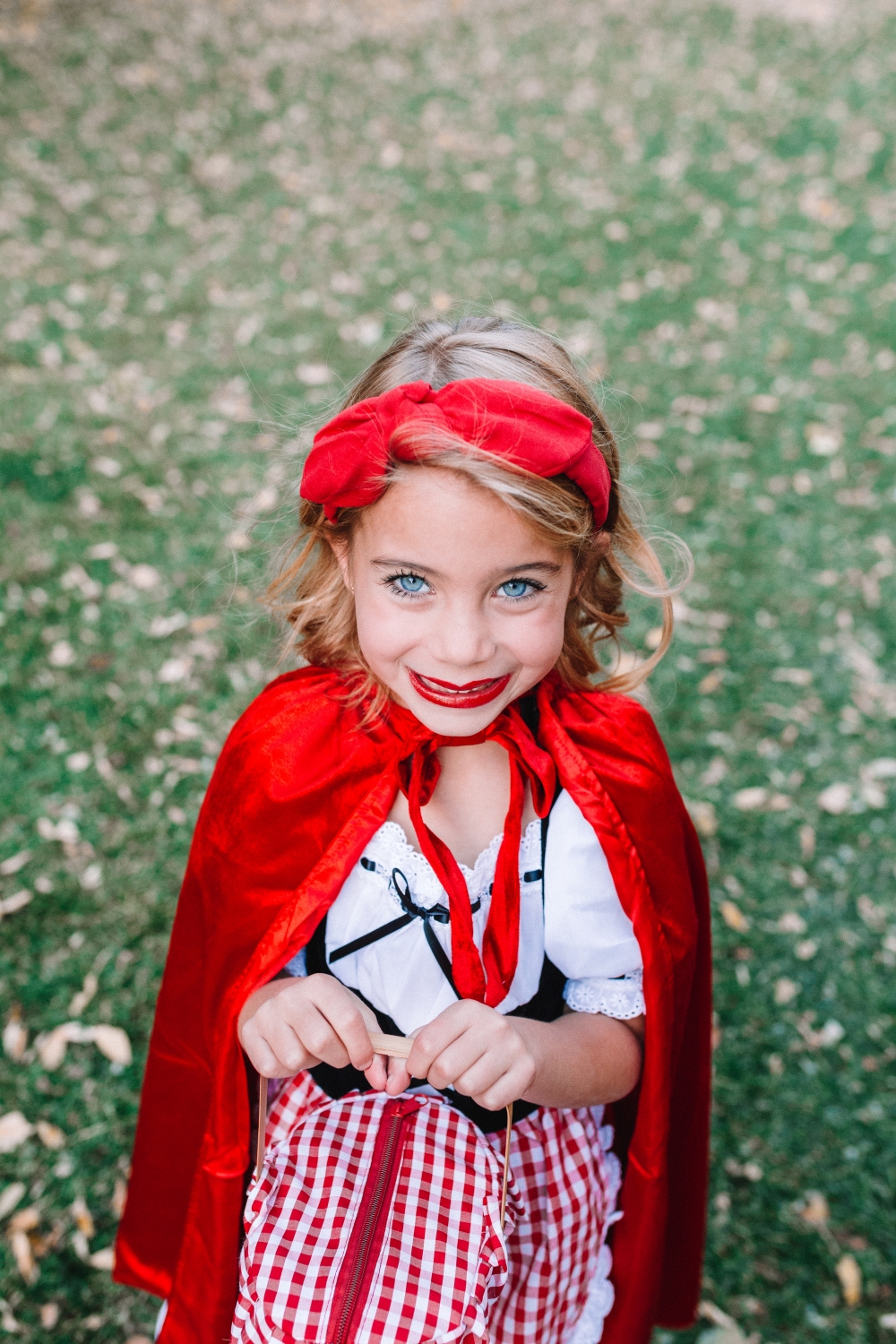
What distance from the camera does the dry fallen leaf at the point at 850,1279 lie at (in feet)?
9.66

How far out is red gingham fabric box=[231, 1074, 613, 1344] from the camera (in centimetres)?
→ 158

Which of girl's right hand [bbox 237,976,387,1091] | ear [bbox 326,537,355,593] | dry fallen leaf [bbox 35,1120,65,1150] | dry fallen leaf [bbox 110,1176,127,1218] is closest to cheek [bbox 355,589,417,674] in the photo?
ear [bbox 326,537,355,593]

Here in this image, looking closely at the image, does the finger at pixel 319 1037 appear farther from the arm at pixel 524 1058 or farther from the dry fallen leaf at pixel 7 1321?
the dry fallen leaf at pixel 7 1321

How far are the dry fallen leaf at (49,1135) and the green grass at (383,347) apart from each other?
0.14 feet

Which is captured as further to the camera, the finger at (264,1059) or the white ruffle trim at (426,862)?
the white ruffle trim at (426,862)

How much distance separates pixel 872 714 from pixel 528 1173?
132 inches

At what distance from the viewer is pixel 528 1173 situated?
1962 millimetres

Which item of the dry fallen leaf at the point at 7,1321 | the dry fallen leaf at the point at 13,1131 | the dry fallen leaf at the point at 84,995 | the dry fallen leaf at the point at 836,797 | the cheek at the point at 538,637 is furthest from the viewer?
the dry fallen leaf at the point at 836,797

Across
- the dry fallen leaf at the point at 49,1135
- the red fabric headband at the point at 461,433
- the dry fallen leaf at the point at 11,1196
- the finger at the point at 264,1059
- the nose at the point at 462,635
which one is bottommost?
the dry fallen leaf at the point at 11,1196

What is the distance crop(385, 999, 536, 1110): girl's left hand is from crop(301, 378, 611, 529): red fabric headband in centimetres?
86

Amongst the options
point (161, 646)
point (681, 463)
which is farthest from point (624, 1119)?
point (681, 463)

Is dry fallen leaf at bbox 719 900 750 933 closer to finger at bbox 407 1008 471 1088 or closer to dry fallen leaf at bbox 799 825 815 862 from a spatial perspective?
dry fallen leaf at bbox 799 825 815 862

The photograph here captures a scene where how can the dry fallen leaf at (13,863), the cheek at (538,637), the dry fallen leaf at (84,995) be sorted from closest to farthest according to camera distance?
the cheek at (538,637)
the dry fallen leaf at (84,995)
the dry fallen leaf at (13,863)

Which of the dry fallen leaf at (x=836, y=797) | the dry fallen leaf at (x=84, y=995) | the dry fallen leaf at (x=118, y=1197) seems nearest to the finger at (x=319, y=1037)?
the dry fallen leaf at (x=118, y=1197)
